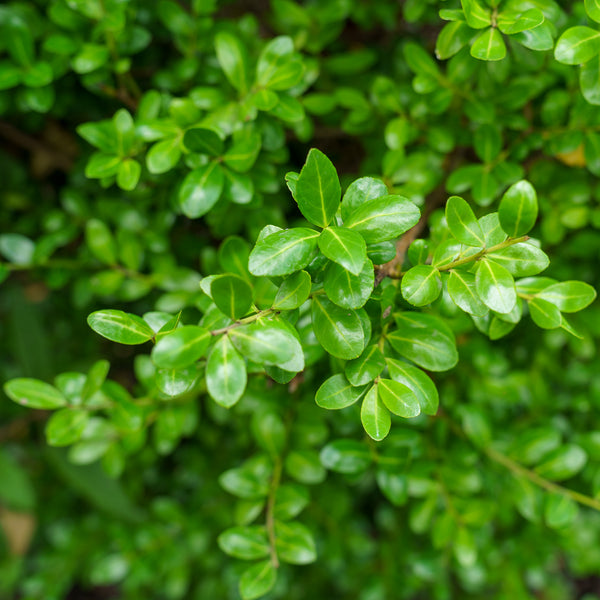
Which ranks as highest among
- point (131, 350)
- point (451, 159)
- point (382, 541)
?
point (451, 159)

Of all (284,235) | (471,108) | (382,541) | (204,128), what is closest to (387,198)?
(284,235)

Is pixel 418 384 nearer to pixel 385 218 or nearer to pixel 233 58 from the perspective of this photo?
pixel 385 218

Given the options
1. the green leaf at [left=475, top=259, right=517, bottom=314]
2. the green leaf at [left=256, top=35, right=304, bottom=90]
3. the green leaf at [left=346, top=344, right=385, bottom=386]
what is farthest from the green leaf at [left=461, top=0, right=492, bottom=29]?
the green leaf at [left=346, top=344, right=385, bottom=386]

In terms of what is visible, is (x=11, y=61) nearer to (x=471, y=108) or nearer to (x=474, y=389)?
(x=471, y=108)

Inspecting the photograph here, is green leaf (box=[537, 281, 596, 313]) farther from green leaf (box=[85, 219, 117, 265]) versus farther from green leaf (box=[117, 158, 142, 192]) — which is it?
green leaf (box=[85, 219, 117, 265])

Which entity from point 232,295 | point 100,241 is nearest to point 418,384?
point 232,295
